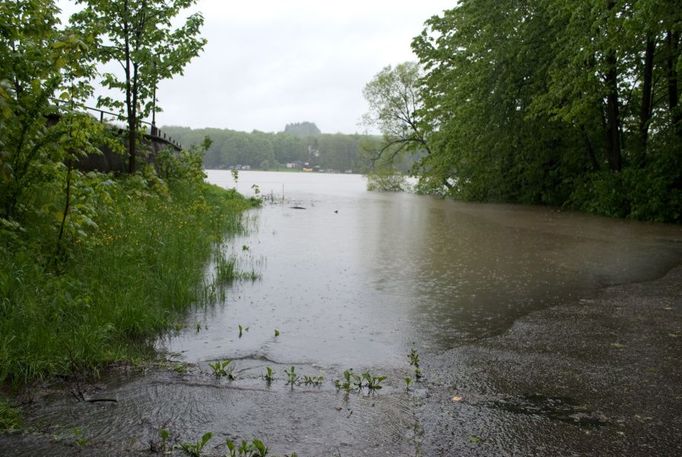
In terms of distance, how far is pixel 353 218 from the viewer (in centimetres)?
1778

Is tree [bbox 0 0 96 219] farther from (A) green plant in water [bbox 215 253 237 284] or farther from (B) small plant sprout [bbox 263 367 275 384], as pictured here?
(B) small plant sprout [bbox 263 367 275 384]

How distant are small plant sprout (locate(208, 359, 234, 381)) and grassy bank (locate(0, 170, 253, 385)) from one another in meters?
0.70

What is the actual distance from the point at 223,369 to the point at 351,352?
3.79 feet

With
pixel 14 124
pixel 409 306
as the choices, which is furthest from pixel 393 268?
pixel 14 124

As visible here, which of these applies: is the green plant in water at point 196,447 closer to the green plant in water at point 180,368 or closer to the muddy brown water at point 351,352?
the muddy brown water at point 351,352

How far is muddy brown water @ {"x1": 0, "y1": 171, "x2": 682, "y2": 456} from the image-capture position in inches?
122

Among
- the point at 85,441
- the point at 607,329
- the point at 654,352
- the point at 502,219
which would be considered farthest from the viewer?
the point at 502,219

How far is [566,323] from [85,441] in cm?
447

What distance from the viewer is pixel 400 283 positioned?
7520 millimetres

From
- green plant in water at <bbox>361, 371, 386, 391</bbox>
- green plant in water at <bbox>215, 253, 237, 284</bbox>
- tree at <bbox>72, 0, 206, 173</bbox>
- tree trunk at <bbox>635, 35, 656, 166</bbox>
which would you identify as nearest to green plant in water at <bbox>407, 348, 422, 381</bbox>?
green plant in water at <bbox>361, 371, 386, 391</bbox>

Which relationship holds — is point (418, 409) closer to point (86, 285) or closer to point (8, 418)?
point (8, 418)

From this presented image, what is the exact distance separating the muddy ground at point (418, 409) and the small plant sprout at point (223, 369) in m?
0.06

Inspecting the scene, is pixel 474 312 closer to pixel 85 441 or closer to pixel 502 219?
pixel 85 441

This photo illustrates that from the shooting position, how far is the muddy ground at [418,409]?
2994 mm
